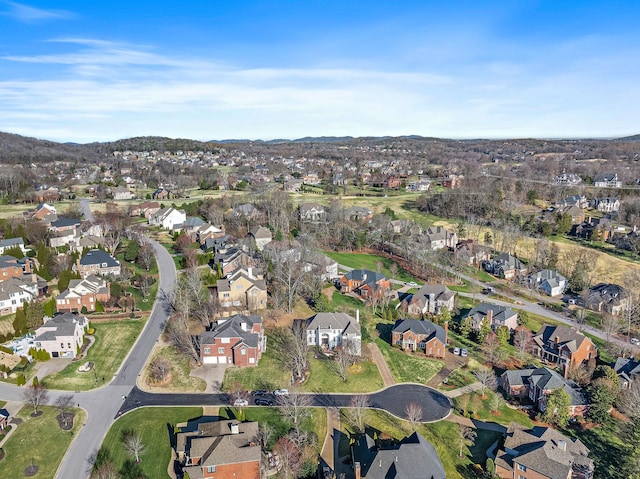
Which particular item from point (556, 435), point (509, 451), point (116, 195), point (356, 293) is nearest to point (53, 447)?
point (509, 451)

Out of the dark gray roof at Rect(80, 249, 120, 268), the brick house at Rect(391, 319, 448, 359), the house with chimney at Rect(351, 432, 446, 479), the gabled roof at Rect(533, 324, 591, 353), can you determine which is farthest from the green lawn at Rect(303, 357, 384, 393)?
the dark gray roof at Rect(80, 249, 120, 268)

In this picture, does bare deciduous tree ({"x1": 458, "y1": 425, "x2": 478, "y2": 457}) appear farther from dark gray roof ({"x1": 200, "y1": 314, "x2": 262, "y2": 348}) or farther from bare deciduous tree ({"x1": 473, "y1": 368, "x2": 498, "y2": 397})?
dark gray roof ({"x1": 200, "y1": 314, "x2": 262, "y2": 348})

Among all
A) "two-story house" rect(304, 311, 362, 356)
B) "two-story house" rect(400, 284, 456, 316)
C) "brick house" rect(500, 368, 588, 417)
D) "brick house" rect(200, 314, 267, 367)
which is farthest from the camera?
"two-story house" rect(400, 284, 456, 316)

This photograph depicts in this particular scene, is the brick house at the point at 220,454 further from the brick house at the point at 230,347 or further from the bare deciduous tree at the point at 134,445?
the brick house at the point at 230,347

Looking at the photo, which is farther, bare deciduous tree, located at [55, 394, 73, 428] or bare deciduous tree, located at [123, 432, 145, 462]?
bare deciduous tree, located at [55, 394, 73, 428]

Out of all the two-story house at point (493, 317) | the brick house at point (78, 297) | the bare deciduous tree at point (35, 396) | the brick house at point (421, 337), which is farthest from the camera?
the brick house at point (78, 297)

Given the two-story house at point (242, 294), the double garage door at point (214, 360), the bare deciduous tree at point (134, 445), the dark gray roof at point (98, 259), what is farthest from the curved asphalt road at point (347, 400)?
the dark gray roof at point (98, 259)
